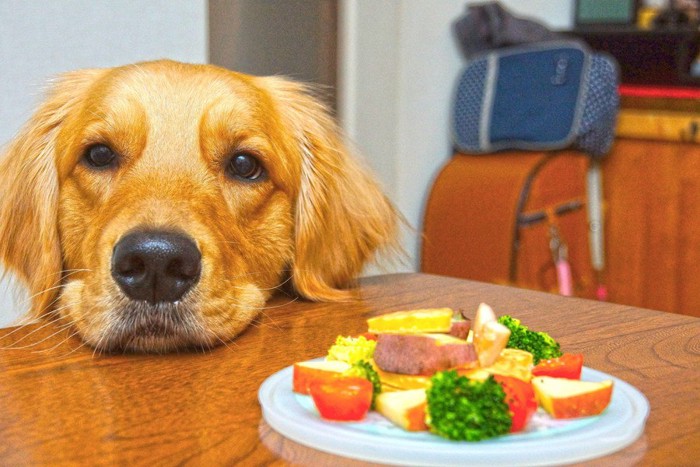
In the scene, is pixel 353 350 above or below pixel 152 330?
above

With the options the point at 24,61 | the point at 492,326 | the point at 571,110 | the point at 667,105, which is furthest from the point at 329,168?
the point at 667,105

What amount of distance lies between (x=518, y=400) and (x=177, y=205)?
0.79 meters

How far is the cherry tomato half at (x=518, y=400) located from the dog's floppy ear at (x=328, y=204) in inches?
34.8

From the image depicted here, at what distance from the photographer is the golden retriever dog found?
1.38 meters

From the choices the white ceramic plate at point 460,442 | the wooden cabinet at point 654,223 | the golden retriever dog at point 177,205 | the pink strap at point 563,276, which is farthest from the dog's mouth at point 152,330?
the wooden cabinet at point 654,223

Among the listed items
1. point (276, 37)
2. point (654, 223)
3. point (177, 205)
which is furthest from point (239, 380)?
point (654, 223)

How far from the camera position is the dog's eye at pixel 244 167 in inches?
68.0

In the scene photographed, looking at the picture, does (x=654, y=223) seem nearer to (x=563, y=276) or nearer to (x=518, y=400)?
(x=563, y=276)

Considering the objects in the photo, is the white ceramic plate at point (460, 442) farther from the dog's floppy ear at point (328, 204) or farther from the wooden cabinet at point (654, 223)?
the wooden cabinet at point (654, 223)

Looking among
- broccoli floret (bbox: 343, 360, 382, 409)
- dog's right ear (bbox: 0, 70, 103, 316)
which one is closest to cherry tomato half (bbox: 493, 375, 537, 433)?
broccoli floret (bbox: 343, 360, 382, 409)

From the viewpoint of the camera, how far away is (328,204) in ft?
6.21

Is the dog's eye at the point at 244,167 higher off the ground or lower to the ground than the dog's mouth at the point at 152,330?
higher

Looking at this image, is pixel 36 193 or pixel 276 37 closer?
pixel 36 193

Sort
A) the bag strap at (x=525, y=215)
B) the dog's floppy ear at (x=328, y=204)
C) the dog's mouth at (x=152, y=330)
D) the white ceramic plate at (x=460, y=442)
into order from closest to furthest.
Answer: the white ceramic plate at (x=460, y=442) < the dog's mouth at (x=152, y=330) < the dog's floppy ear at (x=328, y=204) < the bag strap at (x=525, y=215)
